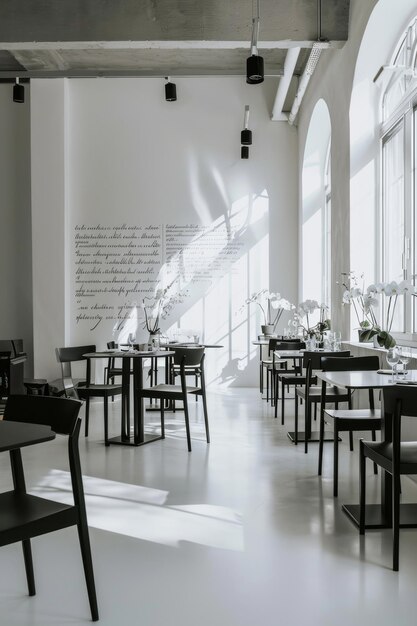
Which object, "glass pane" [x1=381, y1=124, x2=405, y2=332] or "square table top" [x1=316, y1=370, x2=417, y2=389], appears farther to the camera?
"glass pane" [x1=381, y1=124, x2=405, y2=332]

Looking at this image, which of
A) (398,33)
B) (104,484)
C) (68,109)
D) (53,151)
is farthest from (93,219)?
(104,484)

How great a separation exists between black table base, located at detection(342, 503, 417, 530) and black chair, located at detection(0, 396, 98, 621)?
4.88 ft

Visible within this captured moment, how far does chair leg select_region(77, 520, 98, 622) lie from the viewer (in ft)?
6.50

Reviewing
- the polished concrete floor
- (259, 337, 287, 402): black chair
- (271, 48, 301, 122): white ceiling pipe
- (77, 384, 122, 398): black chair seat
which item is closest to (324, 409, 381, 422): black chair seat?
the polished concrete floor

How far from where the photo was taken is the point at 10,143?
29.3ft

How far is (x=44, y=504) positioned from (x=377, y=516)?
177 cm

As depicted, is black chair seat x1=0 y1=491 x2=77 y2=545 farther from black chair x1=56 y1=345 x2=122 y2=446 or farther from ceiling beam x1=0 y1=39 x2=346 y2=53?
ceiling beam x1=0 y1=39 x2=346 y2=53

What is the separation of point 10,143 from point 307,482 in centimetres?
712

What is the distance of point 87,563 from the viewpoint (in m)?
1.99

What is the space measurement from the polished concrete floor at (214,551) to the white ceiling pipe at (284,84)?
189 inches

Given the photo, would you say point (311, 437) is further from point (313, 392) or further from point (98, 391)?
point (98, 391)

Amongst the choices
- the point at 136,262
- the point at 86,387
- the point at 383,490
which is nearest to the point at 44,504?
the point at 383,490

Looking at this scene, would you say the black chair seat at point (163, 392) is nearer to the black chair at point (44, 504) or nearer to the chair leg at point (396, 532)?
the chair leg at point (396, 532)

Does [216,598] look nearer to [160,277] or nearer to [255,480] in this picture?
[255,480]
